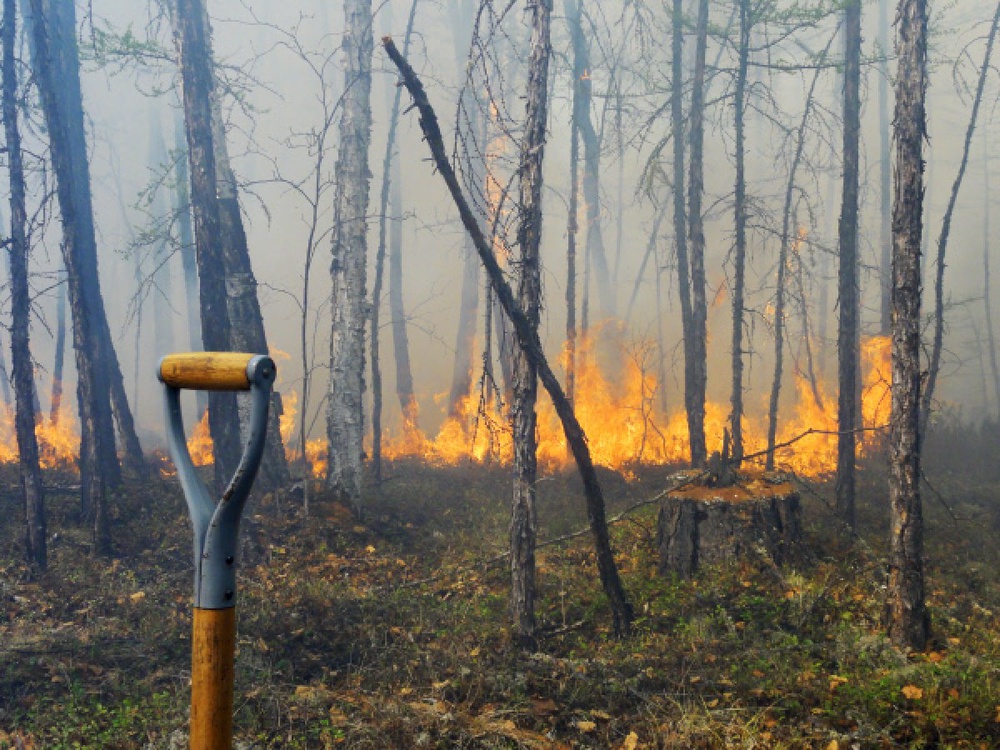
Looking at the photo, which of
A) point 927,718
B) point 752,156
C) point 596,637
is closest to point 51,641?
point 596,637

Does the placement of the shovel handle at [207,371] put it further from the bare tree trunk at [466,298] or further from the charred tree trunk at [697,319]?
the bare tree trunk at [466,298]

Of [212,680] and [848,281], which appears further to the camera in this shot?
[848,281]

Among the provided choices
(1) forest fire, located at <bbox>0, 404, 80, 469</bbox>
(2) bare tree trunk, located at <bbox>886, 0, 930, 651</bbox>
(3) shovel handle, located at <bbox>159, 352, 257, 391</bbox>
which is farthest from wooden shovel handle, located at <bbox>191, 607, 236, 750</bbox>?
(1) forest fire, located at <bbox>0, 404, 80, 469</bbox>

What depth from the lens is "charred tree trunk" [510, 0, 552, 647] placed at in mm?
6172

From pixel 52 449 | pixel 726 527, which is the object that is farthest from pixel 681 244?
pixel 52 449

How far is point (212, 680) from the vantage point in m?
2.23

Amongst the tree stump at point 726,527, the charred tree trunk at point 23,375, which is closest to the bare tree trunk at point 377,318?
the charred tree trunk at point 23,375

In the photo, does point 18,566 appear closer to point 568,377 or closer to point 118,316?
point 568,377

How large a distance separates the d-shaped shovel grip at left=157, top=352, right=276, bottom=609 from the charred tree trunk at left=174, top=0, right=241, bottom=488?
27.8 ft

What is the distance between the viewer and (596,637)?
6586 mm

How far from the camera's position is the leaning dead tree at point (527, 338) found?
517 cm

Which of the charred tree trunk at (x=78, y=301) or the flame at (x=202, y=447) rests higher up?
the charred tree trunk at (x=78, y=301)

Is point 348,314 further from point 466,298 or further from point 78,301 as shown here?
point 466,298

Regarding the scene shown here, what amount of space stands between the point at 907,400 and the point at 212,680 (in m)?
5.62
